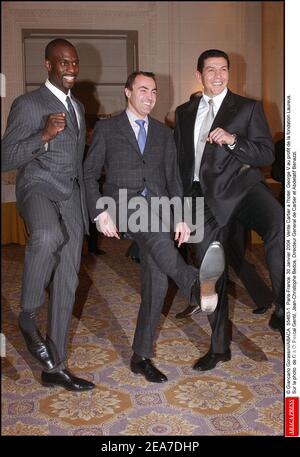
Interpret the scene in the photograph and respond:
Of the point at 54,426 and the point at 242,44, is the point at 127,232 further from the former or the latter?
the point at 242,44

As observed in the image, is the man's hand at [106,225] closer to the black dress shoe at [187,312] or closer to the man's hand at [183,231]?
the man's hand at [183,231]

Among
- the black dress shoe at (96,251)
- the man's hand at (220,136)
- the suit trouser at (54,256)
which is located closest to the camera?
the suit trouser at (54,256)

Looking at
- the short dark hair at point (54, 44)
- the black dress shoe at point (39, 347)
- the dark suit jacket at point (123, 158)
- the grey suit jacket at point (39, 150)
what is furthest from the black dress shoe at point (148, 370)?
the short dark hair at point (54, 44)

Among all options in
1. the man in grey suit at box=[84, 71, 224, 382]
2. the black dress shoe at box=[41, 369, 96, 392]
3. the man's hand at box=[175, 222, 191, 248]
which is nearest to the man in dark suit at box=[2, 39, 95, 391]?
the black dress shoe at box=[41, 369, 96, 392]

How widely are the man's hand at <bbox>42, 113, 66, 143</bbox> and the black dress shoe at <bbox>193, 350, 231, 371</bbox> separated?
4.64 ft

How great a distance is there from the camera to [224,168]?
115 inches

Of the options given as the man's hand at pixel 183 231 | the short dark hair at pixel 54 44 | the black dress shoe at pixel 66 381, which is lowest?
the black dress shoe at pixel 66 381

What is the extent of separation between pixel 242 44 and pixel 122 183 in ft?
3.52

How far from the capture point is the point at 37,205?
251 centimetres

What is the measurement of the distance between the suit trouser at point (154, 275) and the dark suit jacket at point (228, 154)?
1.13 ft

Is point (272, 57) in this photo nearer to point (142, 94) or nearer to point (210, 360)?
point (142, 94)

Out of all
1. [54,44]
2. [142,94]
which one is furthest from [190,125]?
[54,44]

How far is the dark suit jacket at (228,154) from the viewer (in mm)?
2801

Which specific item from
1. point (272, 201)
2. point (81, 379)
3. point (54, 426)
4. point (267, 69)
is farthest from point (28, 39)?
point (54, 426)
